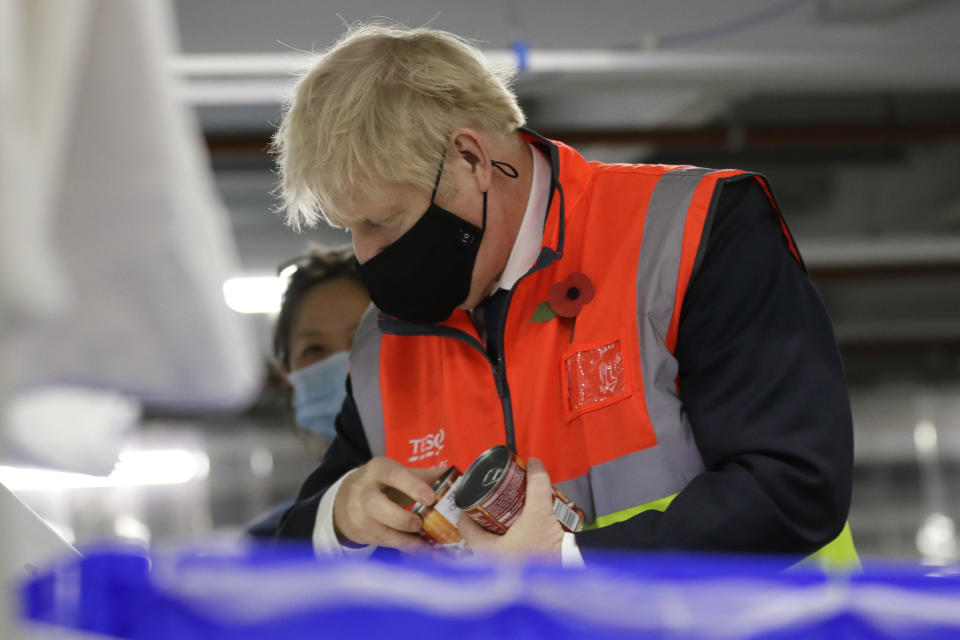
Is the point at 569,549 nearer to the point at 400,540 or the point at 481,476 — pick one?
the point at 481,476

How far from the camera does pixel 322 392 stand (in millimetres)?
2938

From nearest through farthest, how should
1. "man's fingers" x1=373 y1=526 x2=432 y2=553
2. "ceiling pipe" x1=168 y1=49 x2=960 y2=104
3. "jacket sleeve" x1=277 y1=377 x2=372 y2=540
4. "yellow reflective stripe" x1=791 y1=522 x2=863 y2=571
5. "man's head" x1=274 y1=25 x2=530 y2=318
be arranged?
"yellow reflective stripe" x1=791 y1=522 x2=863 y2=571, "man's fingers" x1=373 y1=526 x2=432 y2=553, "man's head" x1=274 y1=25 x2=530 y2=318, "jacket sleeve" x1=277 y1=377 x2=372 y2=540, "ceiling pipe" x1=168 y1=49 x2=960 y2=104

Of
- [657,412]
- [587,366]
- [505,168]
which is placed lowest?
[657,412]

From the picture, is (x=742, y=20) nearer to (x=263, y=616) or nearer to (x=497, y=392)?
(x=497, y=392)

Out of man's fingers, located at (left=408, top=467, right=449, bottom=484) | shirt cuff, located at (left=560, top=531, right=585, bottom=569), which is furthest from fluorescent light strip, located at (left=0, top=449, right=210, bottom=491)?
shirt cuff, located at (left=560, top=531, right=585, bottom=569)

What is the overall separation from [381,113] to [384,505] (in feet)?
2.28

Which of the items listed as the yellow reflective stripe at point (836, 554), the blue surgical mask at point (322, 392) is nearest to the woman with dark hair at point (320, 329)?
the blue surgical mask at point (322, 392)

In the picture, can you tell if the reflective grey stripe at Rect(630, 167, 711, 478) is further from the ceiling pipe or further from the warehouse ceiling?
the ceiling pipe

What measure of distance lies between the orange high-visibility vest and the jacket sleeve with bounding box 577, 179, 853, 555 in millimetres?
46

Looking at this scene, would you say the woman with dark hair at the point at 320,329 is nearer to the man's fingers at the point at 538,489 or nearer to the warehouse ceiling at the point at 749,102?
the warehouse ceiling at the point at 749,102

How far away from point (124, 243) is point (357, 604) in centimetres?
31

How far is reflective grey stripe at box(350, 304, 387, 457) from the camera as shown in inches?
77.5

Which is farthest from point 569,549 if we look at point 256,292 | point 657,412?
point 256,292

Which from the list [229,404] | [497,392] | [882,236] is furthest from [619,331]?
[882,236]
